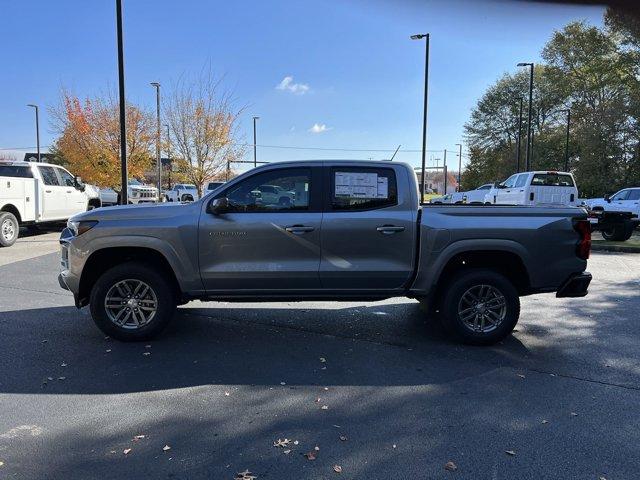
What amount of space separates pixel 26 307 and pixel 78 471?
4.48 meters

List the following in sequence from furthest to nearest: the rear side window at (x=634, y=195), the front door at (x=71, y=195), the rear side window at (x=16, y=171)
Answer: the rear side window at (x=634, y=195), the front door at (x=71, y=195), the rear side window at (x=16, y=171)

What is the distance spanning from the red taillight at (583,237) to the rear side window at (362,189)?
1.87 metres

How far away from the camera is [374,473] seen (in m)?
2.97

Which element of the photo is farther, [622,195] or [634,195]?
[622,195]

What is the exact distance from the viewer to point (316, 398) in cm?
401

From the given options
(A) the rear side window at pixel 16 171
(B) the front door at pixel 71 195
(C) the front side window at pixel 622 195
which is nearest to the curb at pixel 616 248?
(C) the front side window at pixel 622 195

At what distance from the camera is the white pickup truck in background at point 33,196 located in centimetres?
1268

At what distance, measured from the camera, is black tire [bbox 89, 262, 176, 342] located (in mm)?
5211

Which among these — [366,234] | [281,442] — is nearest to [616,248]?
[366,234]

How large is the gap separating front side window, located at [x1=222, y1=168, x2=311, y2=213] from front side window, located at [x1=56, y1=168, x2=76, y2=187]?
11.8 metres

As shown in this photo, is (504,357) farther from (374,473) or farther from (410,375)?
(374,473)

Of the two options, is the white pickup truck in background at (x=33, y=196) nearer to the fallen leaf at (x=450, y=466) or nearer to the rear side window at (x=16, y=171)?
the rear side window at (x=16, y=171)

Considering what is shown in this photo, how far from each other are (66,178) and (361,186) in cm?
1273

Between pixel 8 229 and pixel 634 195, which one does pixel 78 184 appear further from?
pixel 634 195
